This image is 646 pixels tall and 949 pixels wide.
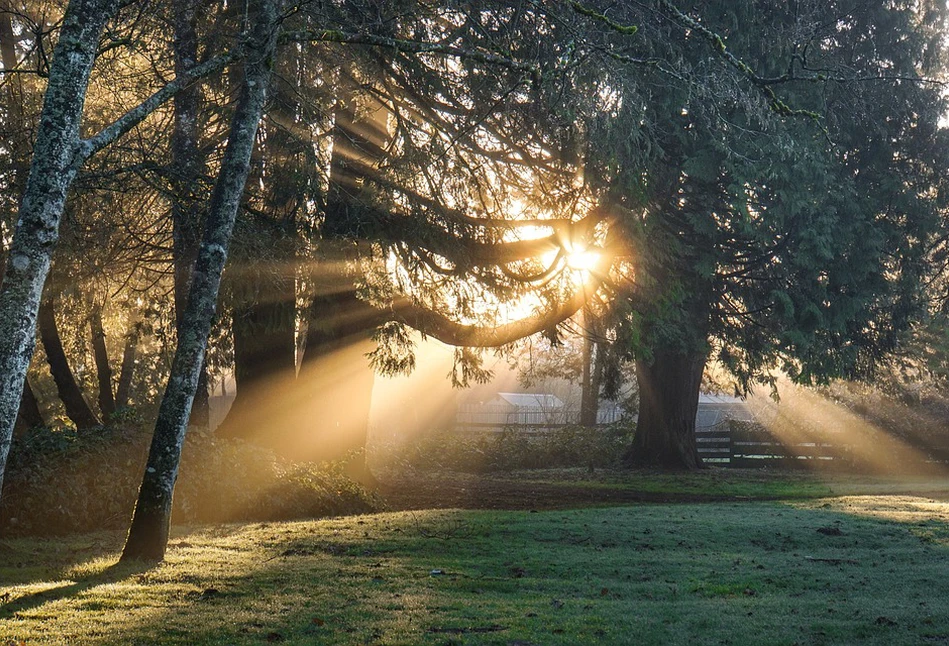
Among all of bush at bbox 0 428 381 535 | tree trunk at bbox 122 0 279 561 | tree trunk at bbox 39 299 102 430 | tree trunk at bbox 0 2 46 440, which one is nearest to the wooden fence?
bush at bbox 0 428 381 535

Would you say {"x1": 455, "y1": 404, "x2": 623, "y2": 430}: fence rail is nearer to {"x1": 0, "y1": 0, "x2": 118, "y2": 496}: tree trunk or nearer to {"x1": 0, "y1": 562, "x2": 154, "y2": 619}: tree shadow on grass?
{"x1": 0, "y1": 562, "x2": 154, "y2": 619}: tree shadow on grass

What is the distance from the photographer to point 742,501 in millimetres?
18938

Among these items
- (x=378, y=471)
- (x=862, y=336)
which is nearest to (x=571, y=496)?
(x=378, y=471)

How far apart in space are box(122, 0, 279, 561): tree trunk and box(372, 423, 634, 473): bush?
19.3 metres

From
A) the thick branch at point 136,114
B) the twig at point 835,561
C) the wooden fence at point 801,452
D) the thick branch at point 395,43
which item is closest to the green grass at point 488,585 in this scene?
the twig at point 835,561

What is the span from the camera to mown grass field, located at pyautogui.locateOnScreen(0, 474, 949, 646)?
6.48 meters

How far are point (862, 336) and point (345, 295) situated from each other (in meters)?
14.9

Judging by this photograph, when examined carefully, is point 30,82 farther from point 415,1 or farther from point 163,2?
point 415,1

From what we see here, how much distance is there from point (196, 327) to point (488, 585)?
3756 mm

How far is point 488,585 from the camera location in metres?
8.24

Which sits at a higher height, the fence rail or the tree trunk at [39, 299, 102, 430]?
the tree trunk at [39, 299, 102, 430]

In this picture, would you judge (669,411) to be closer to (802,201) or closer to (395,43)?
(802,201)

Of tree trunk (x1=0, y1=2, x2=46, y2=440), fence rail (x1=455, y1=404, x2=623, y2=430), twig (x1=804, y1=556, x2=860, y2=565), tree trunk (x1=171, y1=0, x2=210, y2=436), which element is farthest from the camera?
fence rail (x1=455, y1=404, x2=623, y2=430)

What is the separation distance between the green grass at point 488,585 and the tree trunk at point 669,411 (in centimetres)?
1380
